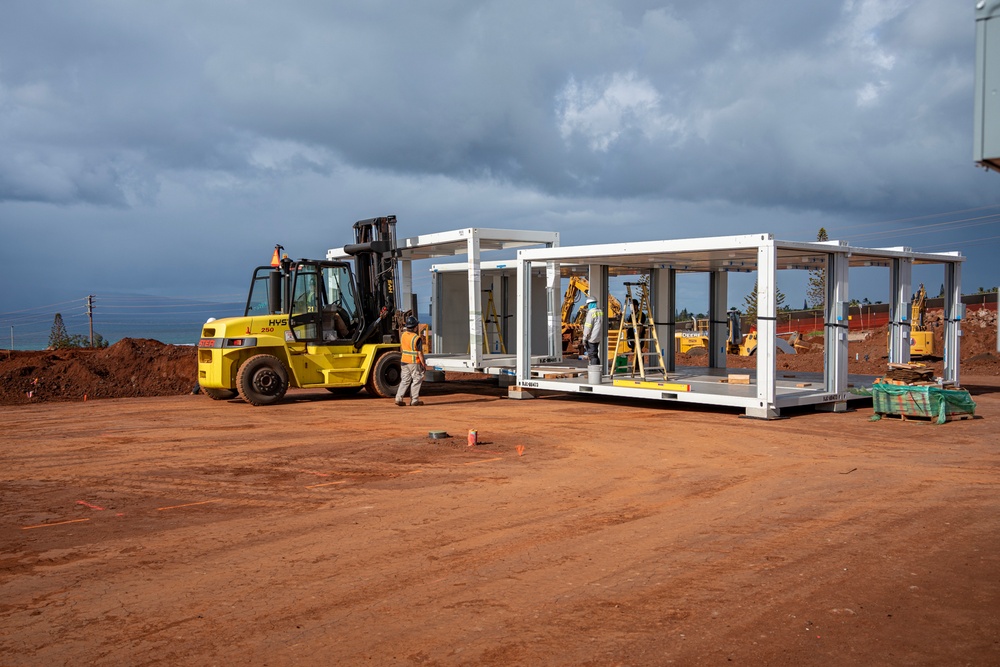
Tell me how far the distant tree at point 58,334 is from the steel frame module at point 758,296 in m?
18.9

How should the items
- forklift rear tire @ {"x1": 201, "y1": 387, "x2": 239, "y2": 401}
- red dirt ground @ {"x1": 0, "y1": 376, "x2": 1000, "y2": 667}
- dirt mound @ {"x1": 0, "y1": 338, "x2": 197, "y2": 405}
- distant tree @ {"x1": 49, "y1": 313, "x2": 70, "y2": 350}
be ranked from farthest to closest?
distant tree @ {"x1": 49, "y1": 313, "x2": 70, "y2": 350}, dirt mound @ {"x1": 0, "y1": 338, "x2": 197, "y2": 405}, forklift rear tire @ {"x1": 201, "y1": 387, "x2": 239, "y2": 401}, red dirt ground @ {"x1": 0, "y1": 376, "x2": 1000, "y2": 667}

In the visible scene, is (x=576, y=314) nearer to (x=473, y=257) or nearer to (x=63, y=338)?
(x=473, y=257)

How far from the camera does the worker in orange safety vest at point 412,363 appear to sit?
16016 mm

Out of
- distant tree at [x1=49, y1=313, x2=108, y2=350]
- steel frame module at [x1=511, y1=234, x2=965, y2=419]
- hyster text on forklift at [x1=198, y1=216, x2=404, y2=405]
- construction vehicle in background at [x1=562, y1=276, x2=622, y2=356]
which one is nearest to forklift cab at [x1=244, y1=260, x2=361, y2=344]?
hyster text on forklift at [x1=198, y1=216, x2=404, y2=405]

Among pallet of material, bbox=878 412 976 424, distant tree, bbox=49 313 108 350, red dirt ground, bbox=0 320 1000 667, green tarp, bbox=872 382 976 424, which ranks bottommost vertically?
pallet of material, bbox=878 412 976 424

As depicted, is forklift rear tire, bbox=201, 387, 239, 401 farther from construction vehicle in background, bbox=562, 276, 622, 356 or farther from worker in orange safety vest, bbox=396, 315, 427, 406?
construction vehicle in background, bbox=562, 276, 622, 356

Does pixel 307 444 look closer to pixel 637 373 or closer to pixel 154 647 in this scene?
pixel 154 647

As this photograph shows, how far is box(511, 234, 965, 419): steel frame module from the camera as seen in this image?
1380 centimetres

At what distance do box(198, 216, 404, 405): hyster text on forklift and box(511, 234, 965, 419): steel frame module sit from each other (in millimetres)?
2982

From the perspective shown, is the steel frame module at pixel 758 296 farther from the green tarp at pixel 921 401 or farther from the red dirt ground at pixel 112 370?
the red dirt ground at pixel 112 370

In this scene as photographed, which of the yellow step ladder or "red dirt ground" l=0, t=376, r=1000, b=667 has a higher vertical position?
the yellow step ladder

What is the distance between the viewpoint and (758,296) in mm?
13680

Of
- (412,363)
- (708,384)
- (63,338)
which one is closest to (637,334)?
(708,384)

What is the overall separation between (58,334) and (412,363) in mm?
19393
